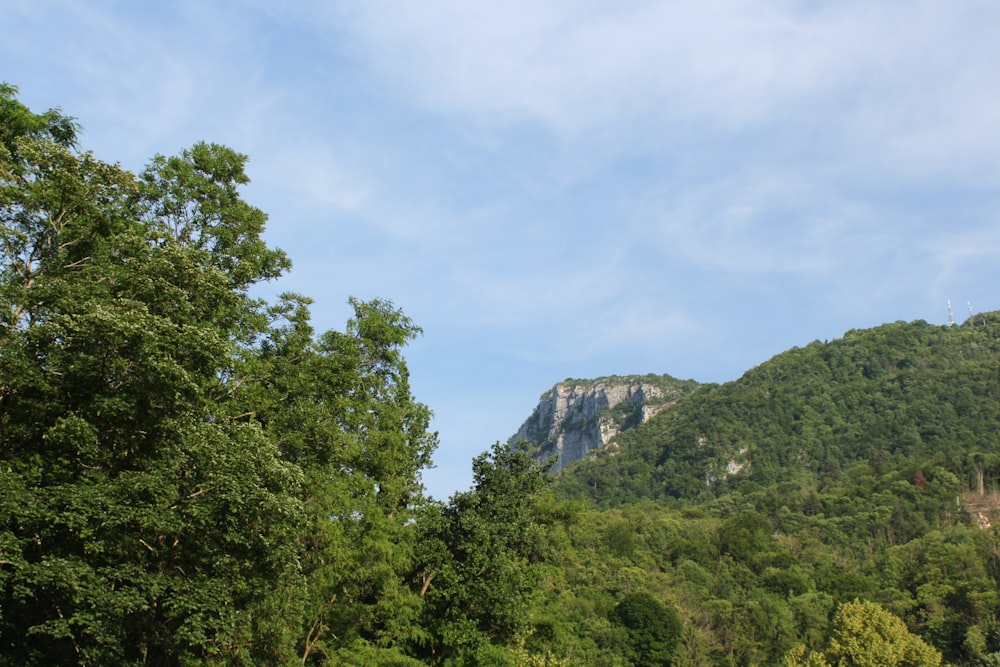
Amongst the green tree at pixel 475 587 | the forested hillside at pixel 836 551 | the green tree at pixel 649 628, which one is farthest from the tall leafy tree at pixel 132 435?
the green tree at pixel 649 628

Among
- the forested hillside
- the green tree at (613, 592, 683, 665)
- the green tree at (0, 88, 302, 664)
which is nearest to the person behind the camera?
the green tree at (0, 88, 302, 664)

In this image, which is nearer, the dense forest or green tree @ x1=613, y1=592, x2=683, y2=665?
the dense forest

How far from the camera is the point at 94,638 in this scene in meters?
12.8

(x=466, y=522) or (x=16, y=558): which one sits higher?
(x=466, y=522)

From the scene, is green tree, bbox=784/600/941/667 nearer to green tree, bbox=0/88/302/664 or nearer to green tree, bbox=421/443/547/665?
green tree, bbox=421/443/547/665

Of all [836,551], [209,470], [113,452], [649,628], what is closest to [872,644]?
[649,628]

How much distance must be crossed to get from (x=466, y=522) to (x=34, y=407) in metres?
18.9

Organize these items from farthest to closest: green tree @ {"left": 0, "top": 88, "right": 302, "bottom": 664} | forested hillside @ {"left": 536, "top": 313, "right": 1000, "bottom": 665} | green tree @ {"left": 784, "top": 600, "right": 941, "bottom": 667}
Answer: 1. forested hillside @ {"left": 536, "top": 313, "right": 1000, "bottom": 665}
2. green tree @ {"left": 784, "top": 600, "right": 941, "bottom": 667}
3. green tree @ {"left": 0, "top": 88, "right": 302, "bottom": 664}

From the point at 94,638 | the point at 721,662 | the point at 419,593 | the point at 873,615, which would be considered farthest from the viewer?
the point at 721,662

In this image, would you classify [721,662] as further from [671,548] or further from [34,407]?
[34,407]

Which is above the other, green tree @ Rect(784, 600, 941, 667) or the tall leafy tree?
the tall leafy tree

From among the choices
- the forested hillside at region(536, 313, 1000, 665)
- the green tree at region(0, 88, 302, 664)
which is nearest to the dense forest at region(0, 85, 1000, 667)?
the green tree at region(0, 88, 302, 664)

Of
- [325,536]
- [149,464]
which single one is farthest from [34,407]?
[325,536]

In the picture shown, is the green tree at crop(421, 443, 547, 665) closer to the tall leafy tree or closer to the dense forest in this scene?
the dense forest
